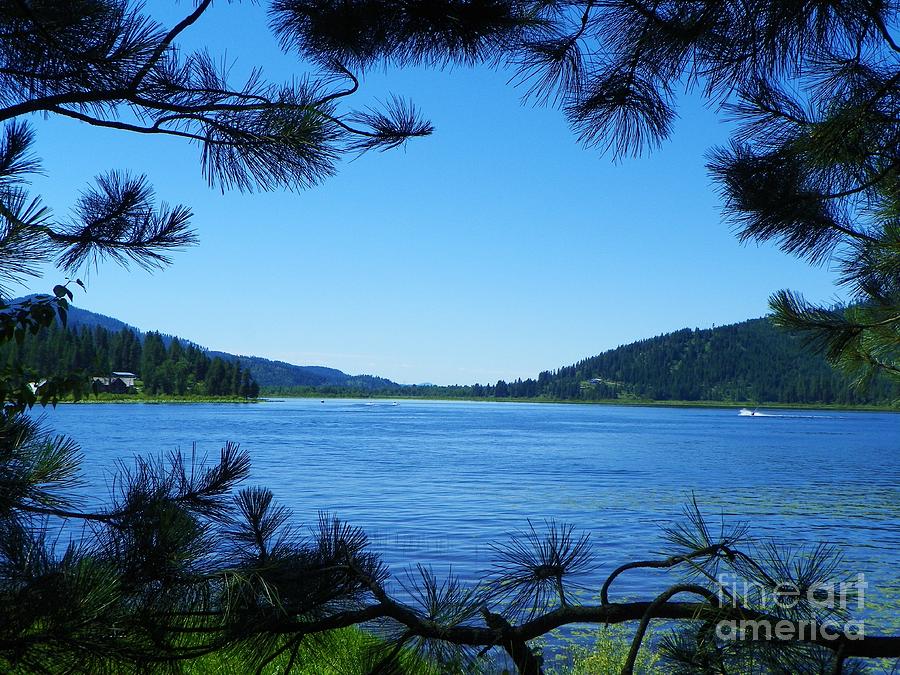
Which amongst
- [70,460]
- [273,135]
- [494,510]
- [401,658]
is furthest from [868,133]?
[494,510]

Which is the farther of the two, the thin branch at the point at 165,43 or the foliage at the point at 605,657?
the foliage at the point at 605,657

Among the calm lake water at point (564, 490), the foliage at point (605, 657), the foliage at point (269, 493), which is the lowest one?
the calm lake water at point (564, 490)

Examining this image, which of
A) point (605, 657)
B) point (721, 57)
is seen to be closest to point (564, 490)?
point (605, 657)

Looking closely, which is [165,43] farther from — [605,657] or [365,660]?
[605,657]

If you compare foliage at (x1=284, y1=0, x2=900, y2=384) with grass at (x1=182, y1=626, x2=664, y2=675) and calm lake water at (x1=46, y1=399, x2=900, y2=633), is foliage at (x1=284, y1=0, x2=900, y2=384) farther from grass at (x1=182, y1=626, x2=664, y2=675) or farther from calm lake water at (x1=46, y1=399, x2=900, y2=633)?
calm lake water at (x1=46, y1=399, x2=900, y2=633)

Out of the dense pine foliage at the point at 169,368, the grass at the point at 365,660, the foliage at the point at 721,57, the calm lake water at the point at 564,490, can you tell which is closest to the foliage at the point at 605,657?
the grass at the point at 365,660

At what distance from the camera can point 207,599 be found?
7.23 feet

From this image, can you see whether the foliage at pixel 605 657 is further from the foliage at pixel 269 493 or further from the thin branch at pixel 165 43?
the thin branch at pixel 165 43

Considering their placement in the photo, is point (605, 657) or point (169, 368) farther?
point (169, 368)

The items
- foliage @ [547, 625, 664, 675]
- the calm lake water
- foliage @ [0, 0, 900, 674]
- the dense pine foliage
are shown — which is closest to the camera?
foliage @ [0, 0, 900, 674]

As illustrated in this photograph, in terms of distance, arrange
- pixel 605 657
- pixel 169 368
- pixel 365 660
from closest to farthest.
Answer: pixel 365 660 → pixel 605 657 → pixel 169 368

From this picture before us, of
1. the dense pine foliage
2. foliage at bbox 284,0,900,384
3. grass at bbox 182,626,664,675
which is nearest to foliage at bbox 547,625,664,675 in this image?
grass at bbox 182,626,664,675

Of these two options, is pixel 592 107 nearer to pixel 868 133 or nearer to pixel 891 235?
pixel 868 133

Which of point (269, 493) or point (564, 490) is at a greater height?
point (269, 493)
